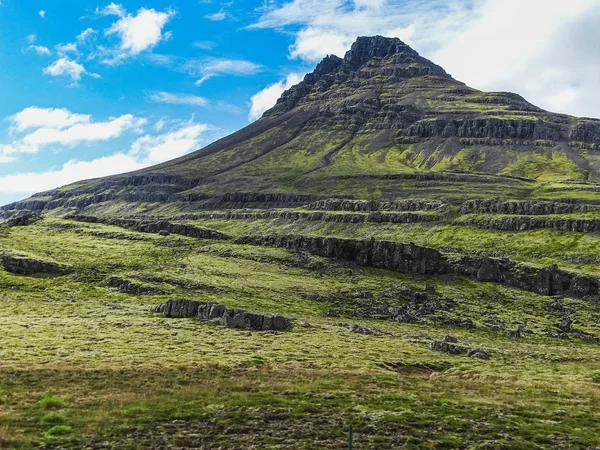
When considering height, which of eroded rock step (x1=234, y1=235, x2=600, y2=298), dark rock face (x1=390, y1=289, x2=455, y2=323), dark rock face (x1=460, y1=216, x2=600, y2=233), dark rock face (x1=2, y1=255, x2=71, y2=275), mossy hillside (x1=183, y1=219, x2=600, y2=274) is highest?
dark rock face (x1=460, y1=216, x2=600, y2=233)

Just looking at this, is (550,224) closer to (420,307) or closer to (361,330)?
(420,307)

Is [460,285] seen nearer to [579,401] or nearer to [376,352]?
[376,352]

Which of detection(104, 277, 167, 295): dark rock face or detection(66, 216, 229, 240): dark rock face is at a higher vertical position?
detection(66, 216, 229, 240): dark rock face

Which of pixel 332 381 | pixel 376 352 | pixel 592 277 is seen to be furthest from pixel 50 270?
pixel 592 277

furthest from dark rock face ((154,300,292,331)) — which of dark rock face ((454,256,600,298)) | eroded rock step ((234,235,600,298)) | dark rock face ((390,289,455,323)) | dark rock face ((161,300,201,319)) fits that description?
dark rock face ((454,256,600,298))

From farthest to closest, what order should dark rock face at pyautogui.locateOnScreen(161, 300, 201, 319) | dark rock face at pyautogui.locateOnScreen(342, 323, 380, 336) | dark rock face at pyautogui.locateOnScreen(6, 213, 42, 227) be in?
dark rock face at pyautogui.locateOnScreen(6, 213, 42, 227), dark rock face at pyautogui.locateOnScreen(161, 300, 201, 319), dark rock face at pyautogui.locateOnScreen(342, 323, 380, 336)

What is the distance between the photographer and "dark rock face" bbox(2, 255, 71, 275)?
A: 356 feet

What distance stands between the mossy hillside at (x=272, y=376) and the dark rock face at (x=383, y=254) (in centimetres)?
2127

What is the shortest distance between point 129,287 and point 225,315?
34.4 meters

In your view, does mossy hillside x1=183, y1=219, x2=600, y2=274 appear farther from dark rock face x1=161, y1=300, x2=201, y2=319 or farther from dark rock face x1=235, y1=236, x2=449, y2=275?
dark rock face x1=161, y1=300, x2=201, y2=319

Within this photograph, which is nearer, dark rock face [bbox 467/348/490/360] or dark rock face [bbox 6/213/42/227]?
dark rock face [bbox 467/348/490/360]

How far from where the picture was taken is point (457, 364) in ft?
182

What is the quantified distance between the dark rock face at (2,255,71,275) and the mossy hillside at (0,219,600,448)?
472 cm

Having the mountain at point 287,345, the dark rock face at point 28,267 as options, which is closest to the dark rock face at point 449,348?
the mountain at point 287,345
